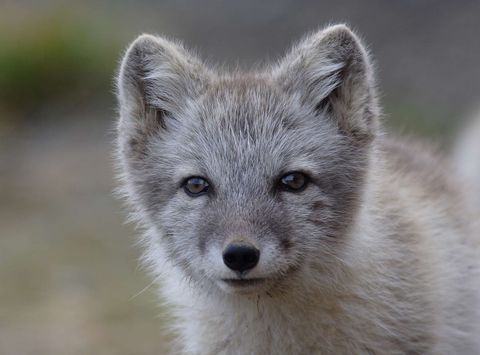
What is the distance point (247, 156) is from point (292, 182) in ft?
0.82

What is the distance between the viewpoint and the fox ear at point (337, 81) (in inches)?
199

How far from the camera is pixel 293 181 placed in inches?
190

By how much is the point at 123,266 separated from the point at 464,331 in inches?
149

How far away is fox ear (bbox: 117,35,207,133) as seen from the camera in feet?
17.2

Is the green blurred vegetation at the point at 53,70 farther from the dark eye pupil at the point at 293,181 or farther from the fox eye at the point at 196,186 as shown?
the dark eye pupil at the point at 293,181

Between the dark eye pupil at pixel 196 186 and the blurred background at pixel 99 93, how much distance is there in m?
3.13

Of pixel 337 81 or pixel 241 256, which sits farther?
pixel 337 81

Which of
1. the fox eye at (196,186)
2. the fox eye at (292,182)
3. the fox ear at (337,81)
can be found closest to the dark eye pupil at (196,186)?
the fox eye at (196,186)

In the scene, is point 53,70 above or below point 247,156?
above

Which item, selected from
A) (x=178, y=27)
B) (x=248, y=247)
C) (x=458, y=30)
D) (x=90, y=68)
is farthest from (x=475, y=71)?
(x=248, y=247)

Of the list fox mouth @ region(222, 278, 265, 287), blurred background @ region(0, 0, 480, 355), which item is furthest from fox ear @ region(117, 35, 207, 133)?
blurred background @ region(0, 0, 480, 355)

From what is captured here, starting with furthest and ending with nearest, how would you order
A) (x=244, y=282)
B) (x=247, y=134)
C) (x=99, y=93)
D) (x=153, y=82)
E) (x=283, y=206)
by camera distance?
(x=99, y=93) < (x=153, y=82) < (x=247, y=134) < (x=283, y=206) < (x=244, y=282)

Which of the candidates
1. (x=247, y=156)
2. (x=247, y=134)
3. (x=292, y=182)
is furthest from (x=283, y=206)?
(x=247, y=134)

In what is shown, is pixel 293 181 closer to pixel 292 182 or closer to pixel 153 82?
pixel 292 182
